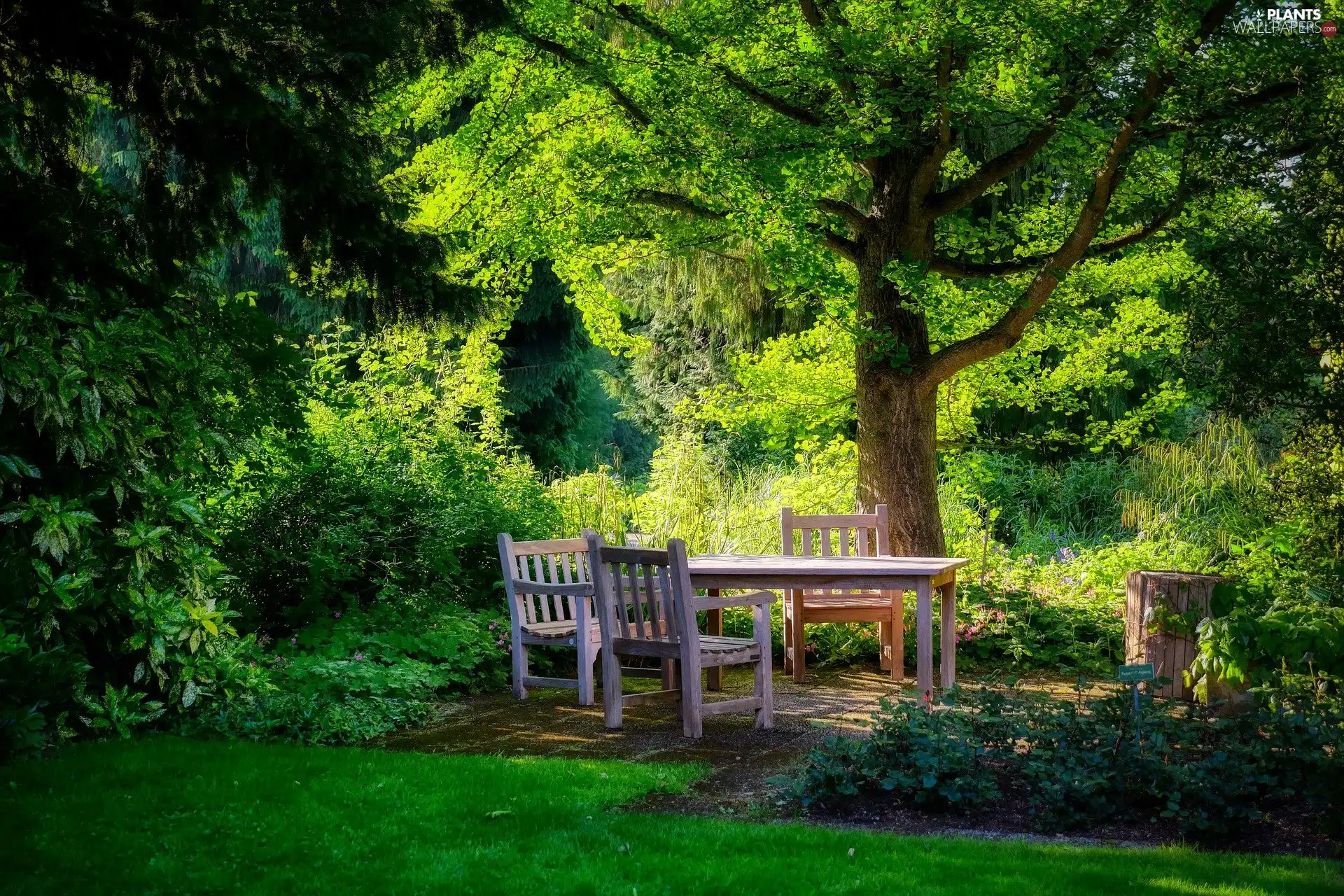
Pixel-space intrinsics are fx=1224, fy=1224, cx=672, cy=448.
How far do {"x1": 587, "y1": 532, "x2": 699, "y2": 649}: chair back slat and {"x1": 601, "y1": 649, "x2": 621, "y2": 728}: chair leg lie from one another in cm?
13

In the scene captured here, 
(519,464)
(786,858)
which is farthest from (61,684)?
(519,464)

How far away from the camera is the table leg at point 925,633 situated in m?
6.72

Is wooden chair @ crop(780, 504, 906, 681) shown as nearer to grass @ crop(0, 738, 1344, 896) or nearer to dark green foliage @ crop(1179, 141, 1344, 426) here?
dark green foliage @ crop(1179, 141, 1344, 426)

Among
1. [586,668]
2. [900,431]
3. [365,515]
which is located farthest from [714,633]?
[900,431]

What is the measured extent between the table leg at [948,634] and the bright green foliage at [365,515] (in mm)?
2886

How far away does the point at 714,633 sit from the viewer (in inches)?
295

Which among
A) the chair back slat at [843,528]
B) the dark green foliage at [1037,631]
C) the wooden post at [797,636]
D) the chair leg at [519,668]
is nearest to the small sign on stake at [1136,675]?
the wooden post at [797,636]

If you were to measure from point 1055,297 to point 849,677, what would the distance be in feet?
13.7

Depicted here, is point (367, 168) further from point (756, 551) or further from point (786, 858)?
point (756, 551)

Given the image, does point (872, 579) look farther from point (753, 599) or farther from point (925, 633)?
point (753, 599)

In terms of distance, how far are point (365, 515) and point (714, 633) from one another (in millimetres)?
2396

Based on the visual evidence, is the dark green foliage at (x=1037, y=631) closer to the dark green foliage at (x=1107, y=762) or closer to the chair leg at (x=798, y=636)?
the chair leg at (x=798, y=636)

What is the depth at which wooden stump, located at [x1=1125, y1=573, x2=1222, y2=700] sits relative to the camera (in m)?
6.64

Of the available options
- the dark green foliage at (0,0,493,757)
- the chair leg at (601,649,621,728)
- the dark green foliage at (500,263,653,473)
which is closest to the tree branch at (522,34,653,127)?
the dark green foliage at (0,0,493,757)
